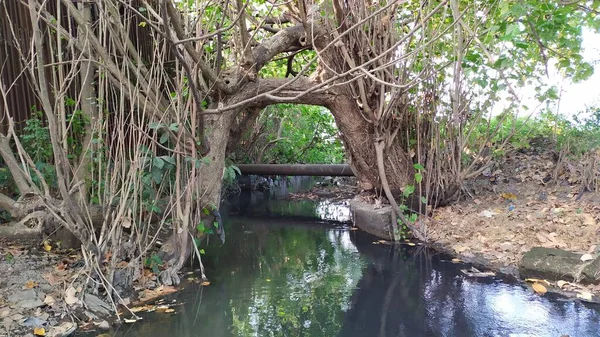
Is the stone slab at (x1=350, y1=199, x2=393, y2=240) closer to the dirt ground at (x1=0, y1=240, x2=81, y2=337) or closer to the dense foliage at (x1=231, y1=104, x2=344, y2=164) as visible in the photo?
the dirt ground at (x1=0, y1=240, x2=81, y2=337)

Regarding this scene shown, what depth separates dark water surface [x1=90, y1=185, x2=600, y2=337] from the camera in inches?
109

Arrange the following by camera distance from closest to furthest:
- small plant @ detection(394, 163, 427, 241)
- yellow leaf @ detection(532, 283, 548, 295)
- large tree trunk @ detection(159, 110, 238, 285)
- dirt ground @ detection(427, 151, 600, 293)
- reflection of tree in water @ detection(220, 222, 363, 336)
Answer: reflection of tree in water @ detection(220, 222, 363, 336) → yellow leaf @ detection(532, 283, 548, 295) → large tree trunk @ detection(159, 110, 238, 285) → dirt ground @ detection(427, 151, 600, 293) → small plant @ detection(394, 163, 427, 241)

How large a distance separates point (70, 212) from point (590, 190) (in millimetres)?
5112

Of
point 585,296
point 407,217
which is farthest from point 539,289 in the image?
point 407,217

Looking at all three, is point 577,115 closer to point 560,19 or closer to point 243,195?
point 560,19

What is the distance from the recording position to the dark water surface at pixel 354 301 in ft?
9.05

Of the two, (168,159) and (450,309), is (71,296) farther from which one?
(450,309)

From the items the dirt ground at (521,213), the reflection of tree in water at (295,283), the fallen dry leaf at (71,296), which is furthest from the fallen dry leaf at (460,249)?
the fallen dry leaf at (71,296)

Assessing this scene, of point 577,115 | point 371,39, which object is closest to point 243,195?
point 371,39

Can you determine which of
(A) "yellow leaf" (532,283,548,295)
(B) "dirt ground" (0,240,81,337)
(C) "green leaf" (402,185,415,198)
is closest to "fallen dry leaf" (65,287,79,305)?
(B) "dirt ground" (0,240,81,337)

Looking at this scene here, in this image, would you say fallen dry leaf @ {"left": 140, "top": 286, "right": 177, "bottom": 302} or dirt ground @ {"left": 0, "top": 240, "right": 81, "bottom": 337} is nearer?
dirt ground @ {"left": 0, "top": 240, "right": 81, "bottom": 337}

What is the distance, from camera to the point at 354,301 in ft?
10.7

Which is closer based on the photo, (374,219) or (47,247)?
(47,247)

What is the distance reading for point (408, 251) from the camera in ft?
15.1
